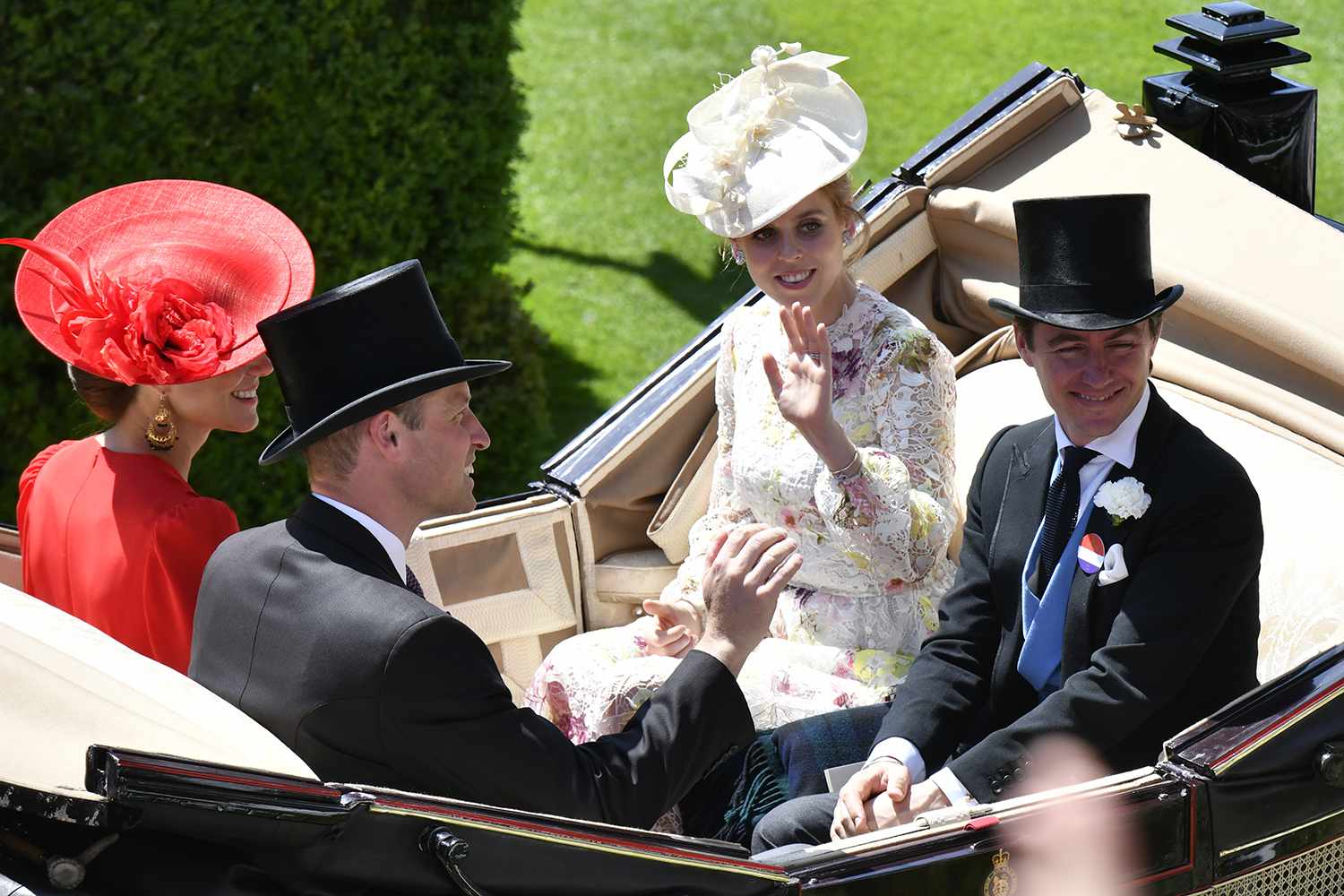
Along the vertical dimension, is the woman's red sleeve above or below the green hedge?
below

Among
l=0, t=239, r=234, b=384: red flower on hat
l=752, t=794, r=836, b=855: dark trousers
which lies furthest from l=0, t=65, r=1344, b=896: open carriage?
l=0, t=239, r=234, b=384: red flower on hat

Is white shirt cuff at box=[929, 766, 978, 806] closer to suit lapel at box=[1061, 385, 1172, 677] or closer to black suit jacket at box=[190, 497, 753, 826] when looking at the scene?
suit lapel at box=[1061, 385, 1172, 677]

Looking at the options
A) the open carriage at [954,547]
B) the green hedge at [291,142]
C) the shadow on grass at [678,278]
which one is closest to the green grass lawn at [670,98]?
the shadow on grass at [678,278]

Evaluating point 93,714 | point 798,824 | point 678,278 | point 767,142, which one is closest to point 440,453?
point 93,714

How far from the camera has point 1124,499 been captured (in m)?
2.27

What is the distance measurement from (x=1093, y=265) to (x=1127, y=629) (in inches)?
21.6

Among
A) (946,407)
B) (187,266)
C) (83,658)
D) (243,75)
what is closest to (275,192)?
(243,75)

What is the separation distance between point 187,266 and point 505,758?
45.7 inches

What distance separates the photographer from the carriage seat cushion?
2.64m

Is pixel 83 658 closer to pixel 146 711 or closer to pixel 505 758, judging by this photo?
pixel 146 711

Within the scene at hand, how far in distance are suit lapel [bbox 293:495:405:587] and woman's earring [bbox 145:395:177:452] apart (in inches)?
20.5

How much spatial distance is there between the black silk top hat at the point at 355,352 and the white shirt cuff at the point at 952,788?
92 centimetres

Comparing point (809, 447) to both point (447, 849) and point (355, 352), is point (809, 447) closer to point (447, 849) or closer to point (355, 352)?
point (355, 352)

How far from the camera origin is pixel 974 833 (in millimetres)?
1913
